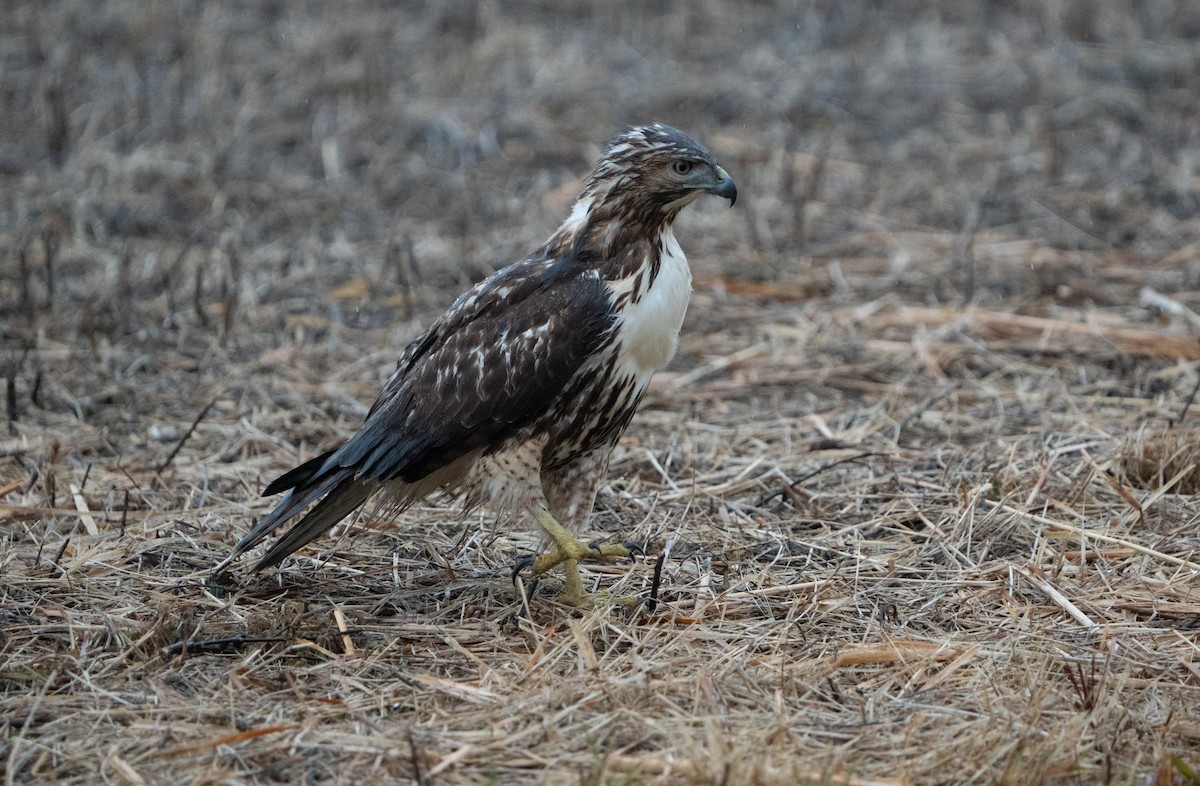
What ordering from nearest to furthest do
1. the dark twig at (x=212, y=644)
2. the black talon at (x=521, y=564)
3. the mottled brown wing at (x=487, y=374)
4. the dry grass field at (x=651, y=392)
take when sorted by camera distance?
the dry grass field at (x=651, y=392)
the dark twig at (x=212, y=644)
the mottled brown wing at (x=487, y=374)
the black talon at (x=521, y=564)

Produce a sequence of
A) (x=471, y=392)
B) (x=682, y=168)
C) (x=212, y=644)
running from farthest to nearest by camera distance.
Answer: (x=682, y=168) < (x=471, y=392) < (x=212, y=644)

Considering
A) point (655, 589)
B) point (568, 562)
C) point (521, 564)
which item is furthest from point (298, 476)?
point (655, 589)

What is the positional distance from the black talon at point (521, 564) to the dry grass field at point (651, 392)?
91 mm

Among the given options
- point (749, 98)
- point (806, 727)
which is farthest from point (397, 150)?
point (806, 727)

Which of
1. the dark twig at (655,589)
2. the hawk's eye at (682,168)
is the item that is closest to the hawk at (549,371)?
the hawk's eye at (682,168)

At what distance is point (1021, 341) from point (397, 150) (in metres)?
4.55

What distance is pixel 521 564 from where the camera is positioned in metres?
4.21

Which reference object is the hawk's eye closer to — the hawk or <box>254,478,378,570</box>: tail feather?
the hawk

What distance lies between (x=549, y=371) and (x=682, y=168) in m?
0.77

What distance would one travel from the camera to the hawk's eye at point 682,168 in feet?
13.5

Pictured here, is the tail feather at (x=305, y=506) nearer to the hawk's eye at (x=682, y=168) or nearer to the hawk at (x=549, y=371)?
the hawk at (x=549, y=371)

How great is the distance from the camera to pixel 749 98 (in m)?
9.76

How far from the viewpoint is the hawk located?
3.94 m

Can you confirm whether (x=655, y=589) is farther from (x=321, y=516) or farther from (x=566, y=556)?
(x=321, y=516)
